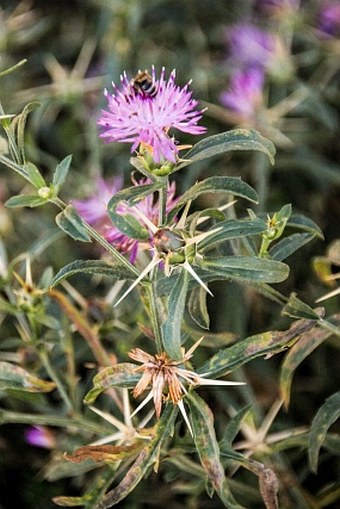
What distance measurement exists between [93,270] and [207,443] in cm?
17

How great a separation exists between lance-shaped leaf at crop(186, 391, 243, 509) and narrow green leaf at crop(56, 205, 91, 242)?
0.16m

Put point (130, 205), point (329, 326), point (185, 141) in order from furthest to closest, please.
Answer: point (185, 141)
point (329, 326)
point (130, 205)

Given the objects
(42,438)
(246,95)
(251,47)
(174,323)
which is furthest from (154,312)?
(251,47)

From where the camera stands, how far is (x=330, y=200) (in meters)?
1.42

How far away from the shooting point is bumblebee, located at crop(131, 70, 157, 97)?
620 mm

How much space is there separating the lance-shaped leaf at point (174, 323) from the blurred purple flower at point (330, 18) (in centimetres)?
96

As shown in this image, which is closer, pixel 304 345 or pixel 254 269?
pixel 254 269

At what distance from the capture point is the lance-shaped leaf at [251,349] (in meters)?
0.68

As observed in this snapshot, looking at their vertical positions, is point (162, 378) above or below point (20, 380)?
below

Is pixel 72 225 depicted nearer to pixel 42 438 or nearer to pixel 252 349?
pixel 252 349

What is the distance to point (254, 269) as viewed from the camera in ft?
2.12

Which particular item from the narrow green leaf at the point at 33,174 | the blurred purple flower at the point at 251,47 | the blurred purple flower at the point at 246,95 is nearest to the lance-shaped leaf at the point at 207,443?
the narrow green leaf at the point at 33,174

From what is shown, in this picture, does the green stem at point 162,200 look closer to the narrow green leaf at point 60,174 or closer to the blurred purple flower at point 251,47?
the narrow green leaf at point 60,174

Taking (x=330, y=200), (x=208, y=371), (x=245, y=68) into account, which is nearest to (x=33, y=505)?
(x=208, y=371)
